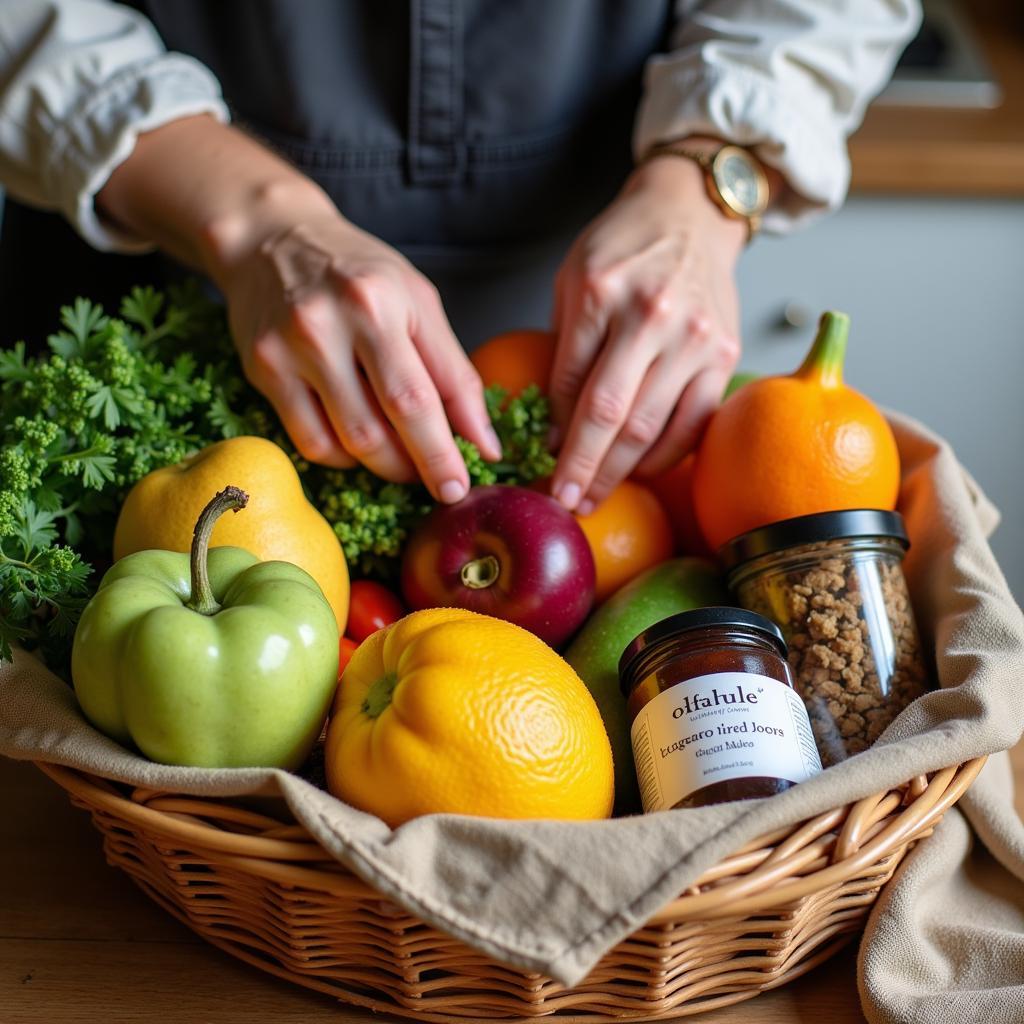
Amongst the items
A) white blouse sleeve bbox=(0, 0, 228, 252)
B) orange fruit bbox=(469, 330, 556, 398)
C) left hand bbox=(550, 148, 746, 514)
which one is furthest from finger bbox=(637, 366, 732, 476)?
white blouse sleeve bbox=(0, 0, 228, 252)

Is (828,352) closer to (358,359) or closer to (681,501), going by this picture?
(681,501)

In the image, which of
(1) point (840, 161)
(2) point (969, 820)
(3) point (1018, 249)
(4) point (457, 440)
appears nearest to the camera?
(2) point (969, 820)

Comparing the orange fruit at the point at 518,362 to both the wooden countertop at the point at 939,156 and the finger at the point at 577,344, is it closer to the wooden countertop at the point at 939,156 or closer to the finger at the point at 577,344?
the finger at the point at 577,344

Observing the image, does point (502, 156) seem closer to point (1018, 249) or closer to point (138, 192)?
point (138, 192)

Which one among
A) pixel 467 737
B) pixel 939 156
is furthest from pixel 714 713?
pixel 939 156

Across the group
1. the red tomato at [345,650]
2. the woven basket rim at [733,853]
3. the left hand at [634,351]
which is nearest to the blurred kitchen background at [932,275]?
the left hand at [634,351]

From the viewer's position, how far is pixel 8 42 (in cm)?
97

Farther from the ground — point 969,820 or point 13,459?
point 13,459

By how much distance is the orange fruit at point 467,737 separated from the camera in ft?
1.86

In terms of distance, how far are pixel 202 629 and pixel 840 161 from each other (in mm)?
766

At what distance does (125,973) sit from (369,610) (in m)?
0.29

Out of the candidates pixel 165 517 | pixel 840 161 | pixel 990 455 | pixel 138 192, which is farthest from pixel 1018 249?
pixel 165 517

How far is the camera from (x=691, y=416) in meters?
0.89

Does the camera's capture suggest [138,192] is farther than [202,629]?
Yes
